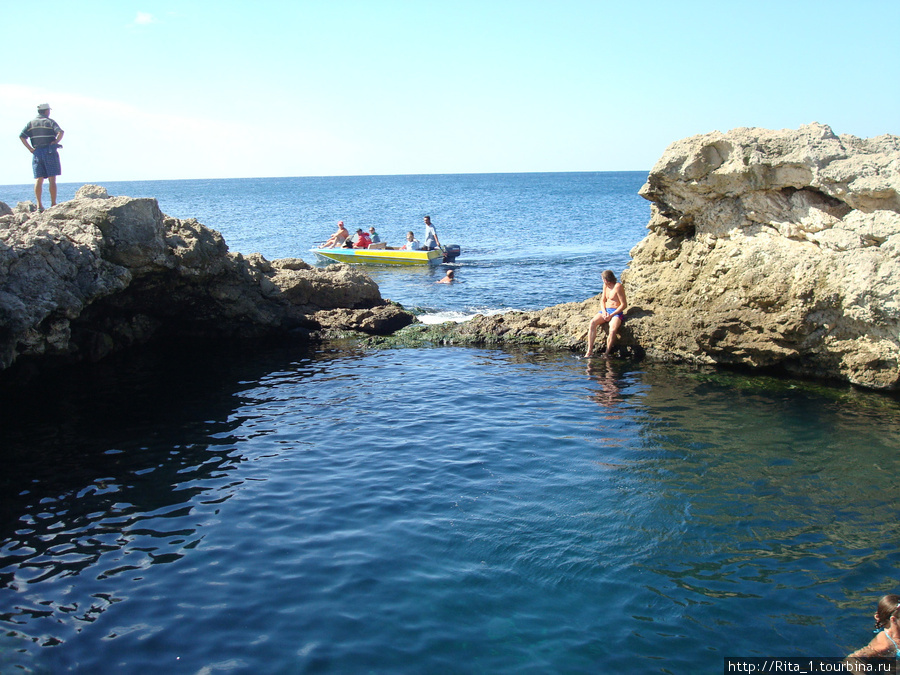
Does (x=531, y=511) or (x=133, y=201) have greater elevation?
(x=133, y=201)

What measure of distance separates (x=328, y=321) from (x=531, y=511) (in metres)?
10.0

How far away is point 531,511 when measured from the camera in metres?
7.15

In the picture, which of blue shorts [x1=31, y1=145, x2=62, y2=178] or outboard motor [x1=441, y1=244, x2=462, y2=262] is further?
outboard motor [x1=441, y1=244, x2=462, y2=262]

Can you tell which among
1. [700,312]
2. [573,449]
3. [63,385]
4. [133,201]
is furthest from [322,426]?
[700,312]

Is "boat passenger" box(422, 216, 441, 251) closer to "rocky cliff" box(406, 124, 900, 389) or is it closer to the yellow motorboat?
the yellow motorboat

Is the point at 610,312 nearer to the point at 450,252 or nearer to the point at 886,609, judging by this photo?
the point at 886,609

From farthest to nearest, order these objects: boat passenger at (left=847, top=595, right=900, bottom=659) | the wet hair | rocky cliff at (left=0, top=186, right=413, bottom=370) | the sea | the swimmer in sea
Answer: the swimmer in sea < rocky cliff at (left=0, top=186, right=413, bottom=370) < the sea < the wet hair < boat passenger at (left=847, top=595, right=900, bottom=659)

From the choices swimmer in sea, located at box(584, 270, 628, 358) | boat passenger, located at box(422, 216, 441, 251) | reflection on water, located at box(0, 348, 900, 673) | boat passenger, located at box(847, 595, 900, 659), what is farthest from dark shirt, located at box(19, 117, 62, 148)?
boat passenger, located at box(422, 216, 441, 251)

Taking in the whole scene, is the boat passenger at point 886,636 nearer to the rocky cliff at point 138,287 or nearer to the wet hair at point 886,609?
the wet hair at point 886,609

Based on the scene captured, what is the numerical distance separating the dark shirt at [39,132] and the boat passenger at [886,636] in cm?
1504

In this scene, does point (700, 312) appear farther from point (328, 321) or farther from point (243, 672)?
point (243, 672)

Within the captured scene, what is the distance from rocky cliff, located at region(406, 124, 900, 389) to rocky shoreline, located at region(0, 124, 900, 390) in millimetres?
24

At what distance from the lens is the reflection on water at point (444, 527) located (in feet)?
17.0

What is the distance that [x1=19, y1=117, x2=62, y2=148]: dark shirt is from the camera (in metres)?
13.2
